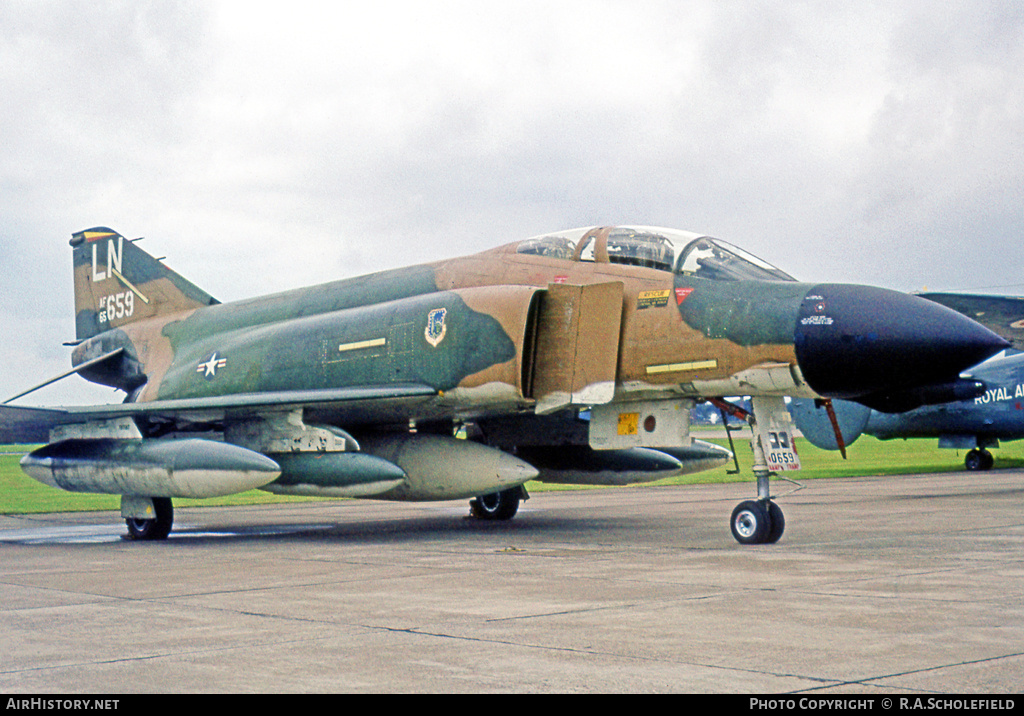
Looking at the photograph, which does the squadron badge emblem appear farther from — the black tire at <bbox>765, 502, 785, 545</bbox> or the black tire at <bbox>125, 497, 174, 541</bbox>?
the black tire at <bbox>765, 502, 785, 545</bbox>

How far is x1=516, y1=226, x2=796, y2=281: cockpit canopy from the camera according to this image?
10.6 metres

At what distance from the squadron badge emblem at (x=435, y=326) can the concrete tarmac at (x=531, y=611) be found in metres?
2.28

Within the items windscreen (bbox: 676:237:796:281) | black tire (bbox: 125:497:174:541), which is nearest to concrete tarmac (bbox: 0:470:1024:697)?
black tire (bbox: 125:497:174:541)

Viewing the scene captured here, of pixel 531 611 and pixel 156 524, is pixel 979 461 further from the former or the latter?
pixel 531 611

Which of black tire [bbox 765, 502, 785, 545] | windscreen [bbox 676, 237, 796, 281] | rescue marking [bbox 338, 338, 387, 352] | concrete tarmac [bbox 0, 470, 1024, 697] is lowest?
concrete tarmac [bbox 0, 470, 1024, 697]

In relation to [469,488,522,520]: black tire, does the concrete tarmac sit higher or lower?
lower

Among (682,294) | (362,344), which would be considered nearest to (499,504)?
(362,344)

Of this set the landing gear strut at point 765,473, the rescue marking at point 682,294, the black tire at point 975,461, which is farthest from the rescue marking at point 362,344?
the black tire at point 975,461

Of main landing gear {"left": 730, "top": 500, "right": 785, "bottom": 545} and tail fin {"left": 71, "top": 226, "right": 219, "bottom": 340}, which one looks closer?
main landing gear {"left": 730, "top": 500, "right": 785, "bottom": 545}

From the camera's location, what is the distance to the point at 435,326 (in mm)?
11945

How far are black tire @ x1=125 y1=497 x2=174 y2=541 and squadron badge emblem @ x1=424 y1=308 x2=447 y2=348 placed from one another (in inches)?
156

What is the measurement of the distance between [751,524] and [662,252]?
3.02m

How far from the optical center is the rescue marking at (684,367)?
998 centimetres

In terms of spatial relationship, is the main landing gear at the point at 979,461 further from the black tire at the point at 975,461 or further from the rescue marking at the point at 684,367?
the rescue marking at the point at 684,367
